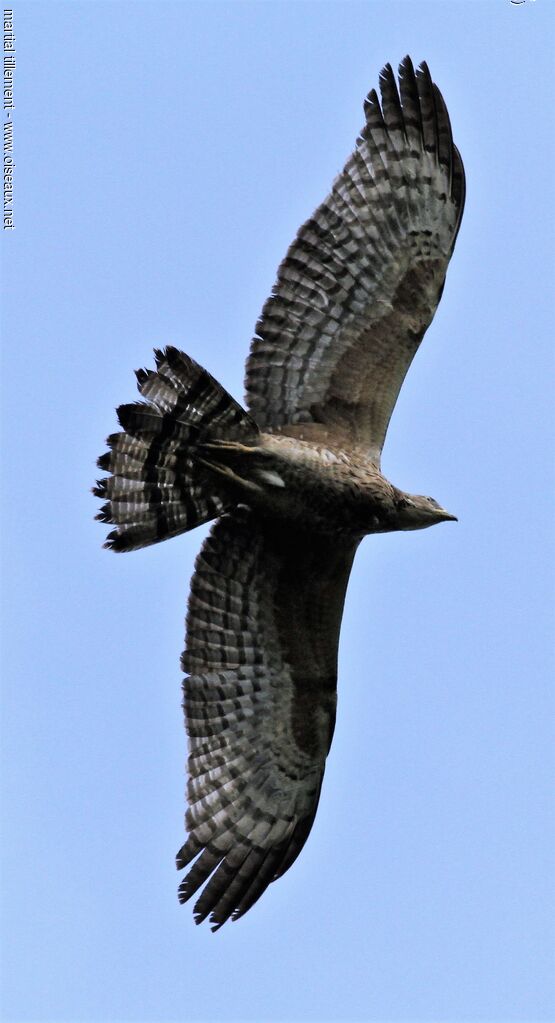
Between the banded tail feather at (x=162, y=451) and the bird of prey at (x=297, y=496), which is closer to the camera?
the banded tail feather at (x=162, y=451)

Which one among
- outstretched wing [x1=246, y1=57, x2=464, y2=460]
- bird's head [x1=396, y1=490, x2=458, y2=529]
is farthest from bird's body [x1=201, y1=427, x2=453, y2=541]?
outstretched wing [x1=246, y1=57, x2=464, y2=460]

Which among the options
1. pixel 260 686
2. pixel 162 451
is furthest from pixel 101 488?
pixel 260 686

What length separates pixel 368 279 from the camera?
477 inches

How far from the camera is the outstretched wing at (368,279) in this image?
12.0 metres

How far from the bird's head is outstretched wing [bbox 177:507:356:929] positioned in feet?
1.74

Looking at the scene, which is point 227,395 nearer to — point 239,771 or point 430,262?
point 430,262

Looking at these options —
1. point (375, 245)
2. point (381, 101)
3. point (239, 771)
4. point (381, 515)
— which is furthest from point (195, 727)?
point (381, 101)

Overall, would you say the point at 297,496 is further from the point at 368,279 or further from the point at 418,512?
the point at 368,279

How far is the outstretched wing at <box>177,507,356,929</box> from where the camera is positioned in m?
12.1

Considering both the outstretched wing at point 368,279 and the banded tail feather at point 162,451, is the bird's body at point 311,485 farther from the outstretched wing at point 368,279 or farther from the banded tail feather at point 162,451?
the outstretched wing at point 368,279

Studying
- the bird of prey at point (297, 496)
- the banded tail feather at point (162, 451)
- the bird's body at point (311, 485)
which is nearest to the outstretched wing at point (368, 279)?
the bird of prey at point (297, 496)

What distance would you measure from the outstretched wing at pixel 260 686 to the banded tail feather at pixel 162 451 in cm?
61

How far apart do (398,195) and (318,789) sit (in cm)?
371

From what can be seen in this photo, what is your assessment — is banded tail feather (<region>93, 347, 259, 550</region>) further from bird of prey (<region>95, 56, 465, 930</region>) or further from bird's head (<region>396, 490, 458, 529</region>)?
bird's head (<region>396, 490, 458, 529</region>)
